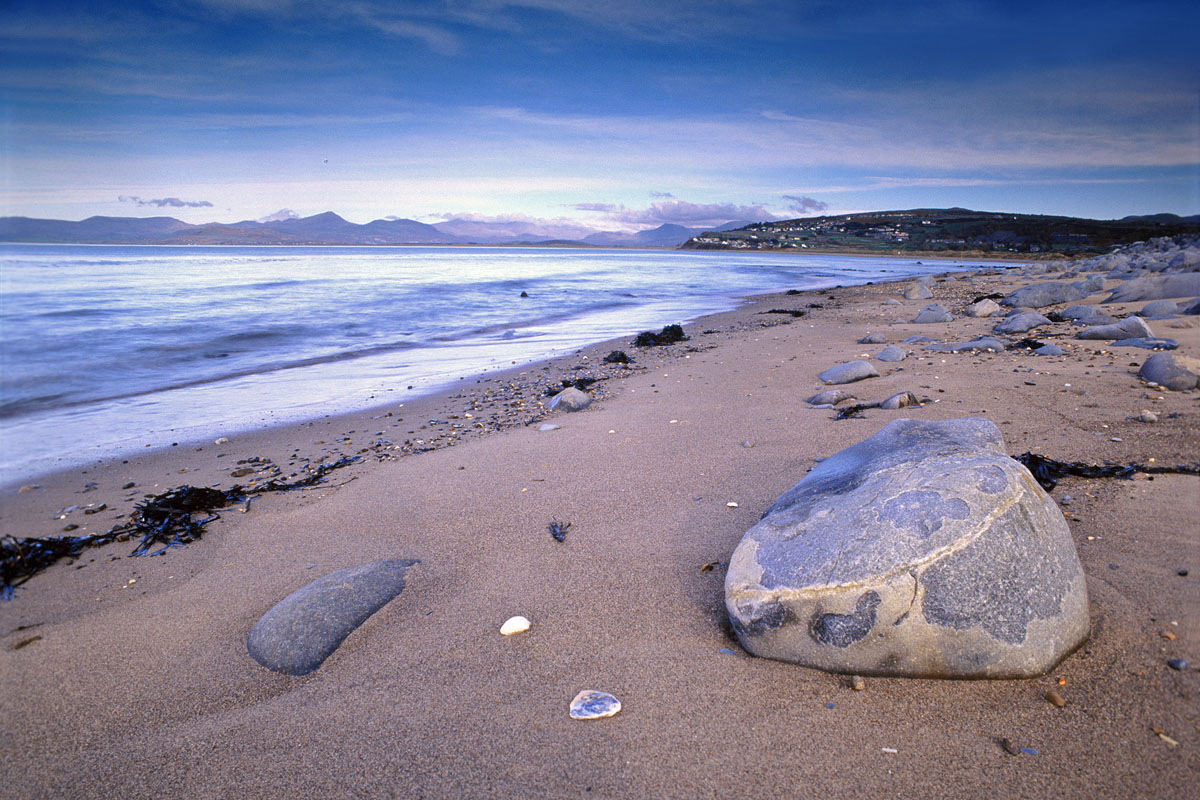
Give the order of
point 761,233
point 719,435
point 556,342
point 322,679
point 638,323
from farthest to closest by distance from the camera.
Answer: point 761,233 < point 638,323 < point 556,342 < point 719,435 < point 322,679

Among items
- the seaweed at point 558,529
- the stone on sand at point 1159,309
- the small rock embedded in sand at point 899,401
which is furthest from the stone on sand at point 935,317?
the seaweed at point 558,529

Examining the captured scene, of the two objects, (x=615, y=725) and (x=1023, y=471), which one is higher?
(x=1023, y=471)

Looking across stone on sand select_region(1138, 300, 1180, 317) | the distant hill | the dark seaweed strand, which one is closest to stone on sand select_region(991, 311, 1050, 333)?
stone on sand select_region(1138, 300, 1180, 317)

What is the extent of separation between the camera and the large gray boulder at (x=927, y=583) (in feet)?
6.42

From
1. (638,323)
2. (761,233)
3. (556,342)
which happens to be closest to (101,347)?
(556,342)

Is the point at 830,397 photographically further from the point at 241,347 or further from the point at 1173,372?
the point at 241,347

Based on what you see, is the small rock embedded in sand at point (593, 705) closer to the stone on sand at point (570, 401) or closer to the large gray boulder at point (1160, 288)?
the stone on sand at point (570, 401)

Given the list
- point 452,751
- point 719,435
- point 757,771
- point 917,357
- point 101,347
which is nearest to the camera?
point 757,771

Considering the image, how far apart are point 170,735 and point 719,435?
3.82 m

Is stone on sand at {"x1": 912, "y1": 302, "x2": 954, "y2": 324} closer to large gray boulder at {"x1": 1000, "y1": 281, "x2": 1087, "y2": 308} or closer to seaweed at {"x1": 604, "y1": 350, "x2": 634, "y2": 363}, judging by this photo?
large gray boulder at {"x1": 1000, "y1": 281, "x2": 1087, "y2": 308}

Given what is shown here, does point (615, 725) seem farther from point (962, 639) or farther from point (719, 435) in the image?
point (719, 435)

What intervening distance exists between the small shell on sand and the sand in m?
0.06

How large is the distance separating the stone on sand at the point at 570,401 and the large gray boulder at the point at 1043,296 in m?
11.0

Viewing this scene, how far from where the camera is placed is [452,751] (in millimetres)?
1904
